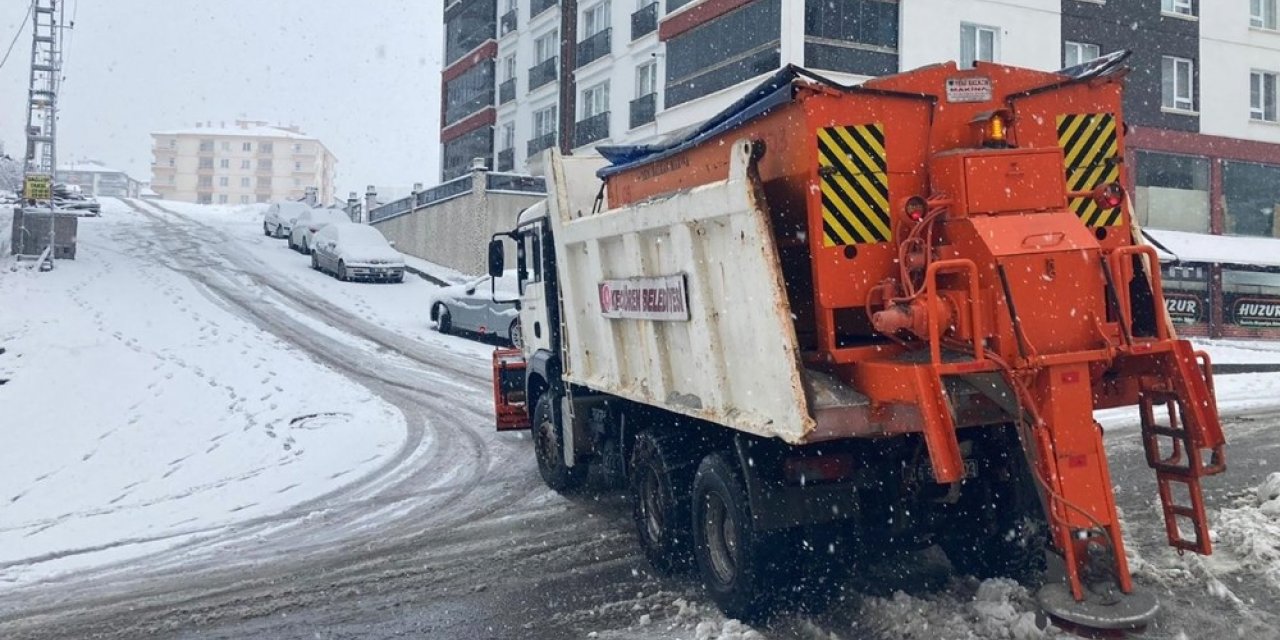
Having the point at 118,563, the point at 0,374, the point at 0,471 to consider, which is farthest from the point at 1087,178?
the point at 0,374

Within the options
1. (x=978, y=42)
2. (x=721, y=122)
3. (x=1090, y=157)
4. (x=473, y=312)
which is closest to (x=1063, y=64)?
(x=978, y=42)

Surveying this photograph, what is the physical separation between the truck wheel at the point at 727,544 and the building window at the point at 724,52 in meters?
17.2

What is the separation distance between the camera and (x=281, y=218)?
1426 inches

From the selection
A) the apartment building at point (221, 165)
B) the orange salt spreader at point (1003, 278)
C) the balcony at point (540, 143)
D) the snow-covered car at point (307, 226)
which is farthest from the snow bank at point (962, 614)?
the apartment building at point (221, 165)

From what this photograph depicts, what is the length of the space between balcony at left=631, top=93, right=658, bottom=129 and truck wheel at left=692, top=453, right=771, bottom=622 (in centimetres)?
2232

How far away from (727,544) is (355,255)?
22.5m

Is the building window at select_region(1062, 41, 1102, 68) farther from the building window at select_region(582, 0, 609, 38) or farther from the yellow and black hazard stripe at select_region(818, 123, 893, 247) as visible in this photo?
the yellow and black hazard stripe at select_region(818, 123, 893, 247)

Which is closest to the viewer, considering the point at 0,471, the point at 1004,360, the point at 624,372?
the point at 1004,360

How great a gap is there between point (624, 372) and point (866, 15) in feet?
56.7

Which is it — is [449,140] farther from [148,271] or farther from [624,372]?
[624,372]

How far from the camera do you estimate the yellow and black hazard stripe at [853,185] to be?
4633mm

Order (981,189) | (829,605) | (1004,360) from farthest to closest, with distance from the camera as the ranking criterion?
(829,605) < (981,189) < (1004,360)

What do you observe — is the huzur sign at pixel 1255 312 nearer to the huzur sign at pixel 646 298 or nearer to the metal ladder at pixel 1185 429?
the metal ladder at pixel 1185 429

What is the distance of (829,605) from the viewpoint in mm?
5363
